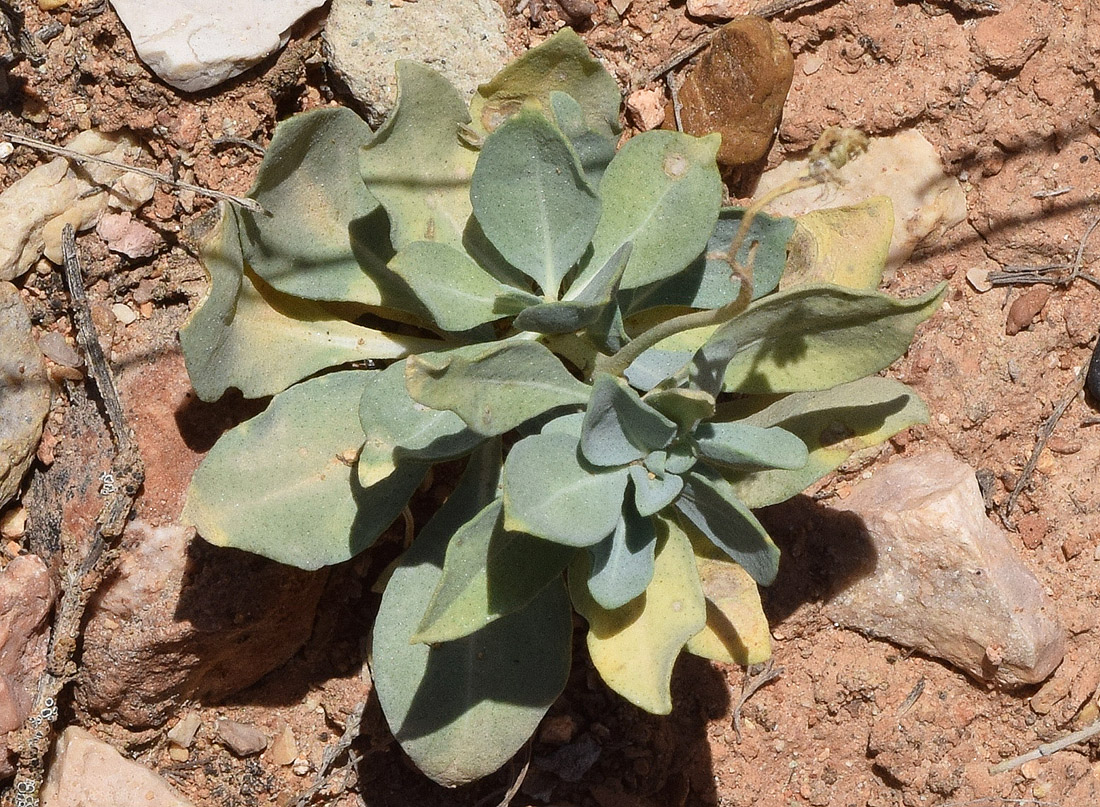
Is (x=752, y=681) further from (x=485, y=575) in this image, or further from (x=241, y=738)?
(x=241, y=738)

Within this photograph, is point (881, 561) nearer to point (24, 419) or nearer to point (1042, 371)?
point (1042, 371)

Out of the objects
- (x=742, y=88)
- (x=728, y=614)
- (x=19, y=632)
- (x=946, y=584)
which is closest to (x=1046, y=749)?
(x=946, y=584)

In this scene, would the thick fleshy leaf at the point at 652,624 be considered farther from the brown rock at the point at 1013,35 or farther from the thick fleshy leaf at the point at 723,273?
the brown rock at the point at 1013,35

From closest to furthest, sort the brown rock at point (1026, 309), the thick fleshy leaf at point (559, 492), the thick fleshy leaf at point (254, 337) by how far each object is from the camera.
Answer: the thick fleshy leaf at point (559, 492), the thick fleshy leaf at point (254, 337), the brown rock at point (1026, 309)

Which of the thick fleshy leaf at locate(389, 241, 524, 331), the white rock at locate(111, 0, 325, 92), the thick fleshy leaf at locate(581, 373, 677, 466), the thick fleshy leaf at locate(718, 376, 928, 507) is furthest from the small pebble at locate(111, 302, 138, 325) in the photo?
the thick fleshy leaf at locate(718, 376, 928, 507)

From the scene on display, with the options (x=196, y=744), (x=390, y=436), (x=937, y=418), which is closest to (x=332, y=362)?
(x=390, y=436)

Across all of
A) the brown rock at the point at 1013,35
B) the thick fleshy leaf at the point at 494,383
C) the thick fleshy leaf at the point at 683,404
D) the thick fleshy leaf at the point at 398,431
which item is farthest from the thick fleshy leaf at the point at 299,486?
the brown rock at the point at 1013,35
